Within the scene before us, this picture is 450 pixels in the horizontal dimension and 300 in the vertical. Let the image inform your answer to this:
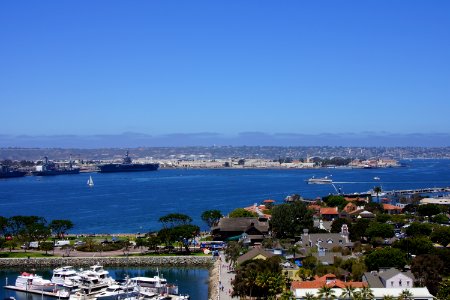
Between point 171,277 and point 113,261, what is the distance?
5.54 meters

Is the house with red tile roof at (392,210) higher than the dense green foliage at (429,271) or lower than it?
lower

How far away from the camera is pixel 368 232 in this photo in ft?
137

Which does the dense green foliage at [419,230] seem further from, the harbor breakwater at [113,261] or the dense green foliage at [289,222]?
the harbor breakwater at [113,261]

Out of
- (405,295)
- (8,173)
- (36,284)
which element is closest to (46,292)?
(36,284)

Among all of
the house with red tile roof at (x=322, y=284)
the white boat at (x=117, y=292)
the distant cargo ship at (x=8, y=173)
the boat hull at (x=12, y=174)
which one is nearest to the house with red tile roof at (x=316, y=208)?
the white boat at (x=117, y=292)

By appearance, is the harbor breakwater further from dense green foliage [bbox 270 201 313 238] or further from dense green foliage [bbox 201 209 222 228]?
dense green foliage [bbox 201 209 222 228]

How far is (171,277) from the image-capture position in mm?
36531

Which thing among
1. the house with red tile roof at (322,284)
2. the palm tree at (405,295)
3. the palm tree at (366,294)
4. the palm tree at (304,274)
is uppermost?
the palm tree at (366,294)

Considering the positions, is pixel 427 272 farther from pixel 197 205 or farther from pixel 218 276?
pixel 197 205

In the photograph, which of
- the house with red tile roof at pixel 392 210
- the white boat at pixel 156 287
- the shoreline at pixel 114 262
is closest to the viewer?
the white boat at pixel 156 287

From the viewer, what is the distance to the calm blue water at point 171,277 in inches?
1291

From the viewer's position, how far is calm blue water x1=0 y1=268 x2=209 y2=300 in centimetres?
3278

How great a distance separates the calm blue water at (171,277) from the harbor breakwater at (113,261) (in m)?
0.83

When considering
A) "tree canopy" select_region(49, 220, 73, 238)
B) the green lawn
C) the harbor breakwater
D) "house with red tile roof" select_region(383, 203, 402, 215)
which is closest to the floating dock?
the harbor breakwater
